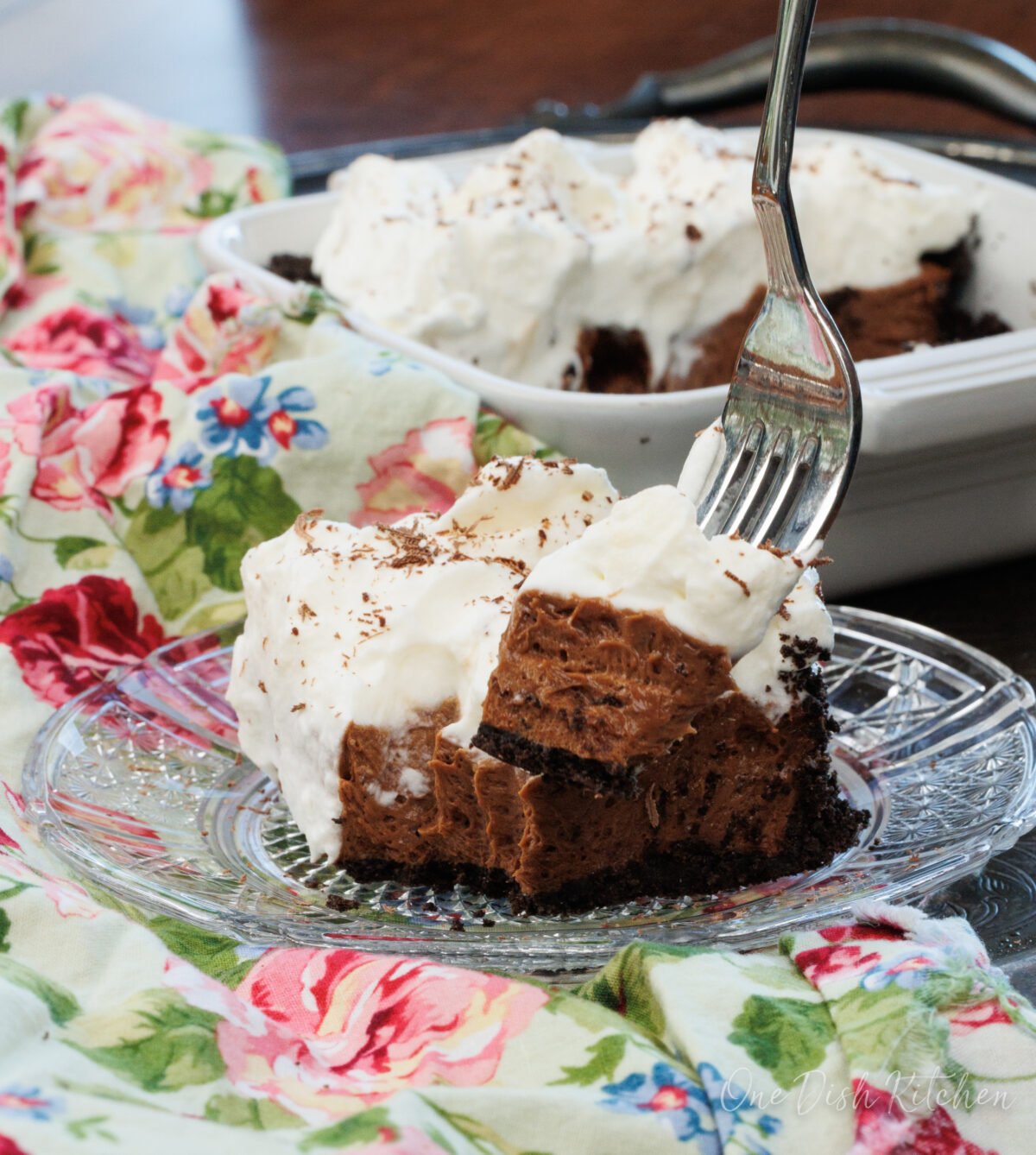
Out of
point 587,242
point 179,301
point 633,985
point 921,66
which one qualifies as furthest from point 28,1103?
point 921,66

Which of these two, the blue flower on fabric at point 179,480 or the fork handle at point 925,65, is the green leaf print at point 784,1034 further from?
the fork handle at point 925,65

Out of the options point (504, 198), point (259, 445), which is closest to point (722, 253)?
point (504, 198)

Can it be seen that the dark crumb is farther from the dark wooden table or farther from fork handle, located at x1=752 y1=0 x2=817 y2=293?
the dark wooden table

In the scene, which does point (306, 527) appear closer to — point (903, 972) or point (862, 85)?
point (903, 972)

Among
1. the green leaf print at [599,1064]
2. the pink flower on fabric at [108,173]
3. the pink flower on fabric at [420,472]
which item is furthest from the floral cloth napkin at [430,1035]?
the pink flower on fabric at [108,173]

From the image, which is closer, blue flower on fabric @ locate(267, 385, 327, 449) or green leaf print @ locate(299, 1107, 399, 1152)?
green leaf print @ locate(299, 1107, 399, 1152)

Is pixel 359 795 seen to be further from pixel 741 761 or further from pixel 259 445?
pixel 259 445

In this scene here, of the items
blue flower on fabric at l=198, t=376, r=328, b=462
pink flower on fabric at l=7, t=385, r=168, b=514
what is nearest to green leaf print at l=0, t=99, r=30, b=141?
pink flower on fabric at l=7, t=385, r=168, b=514
